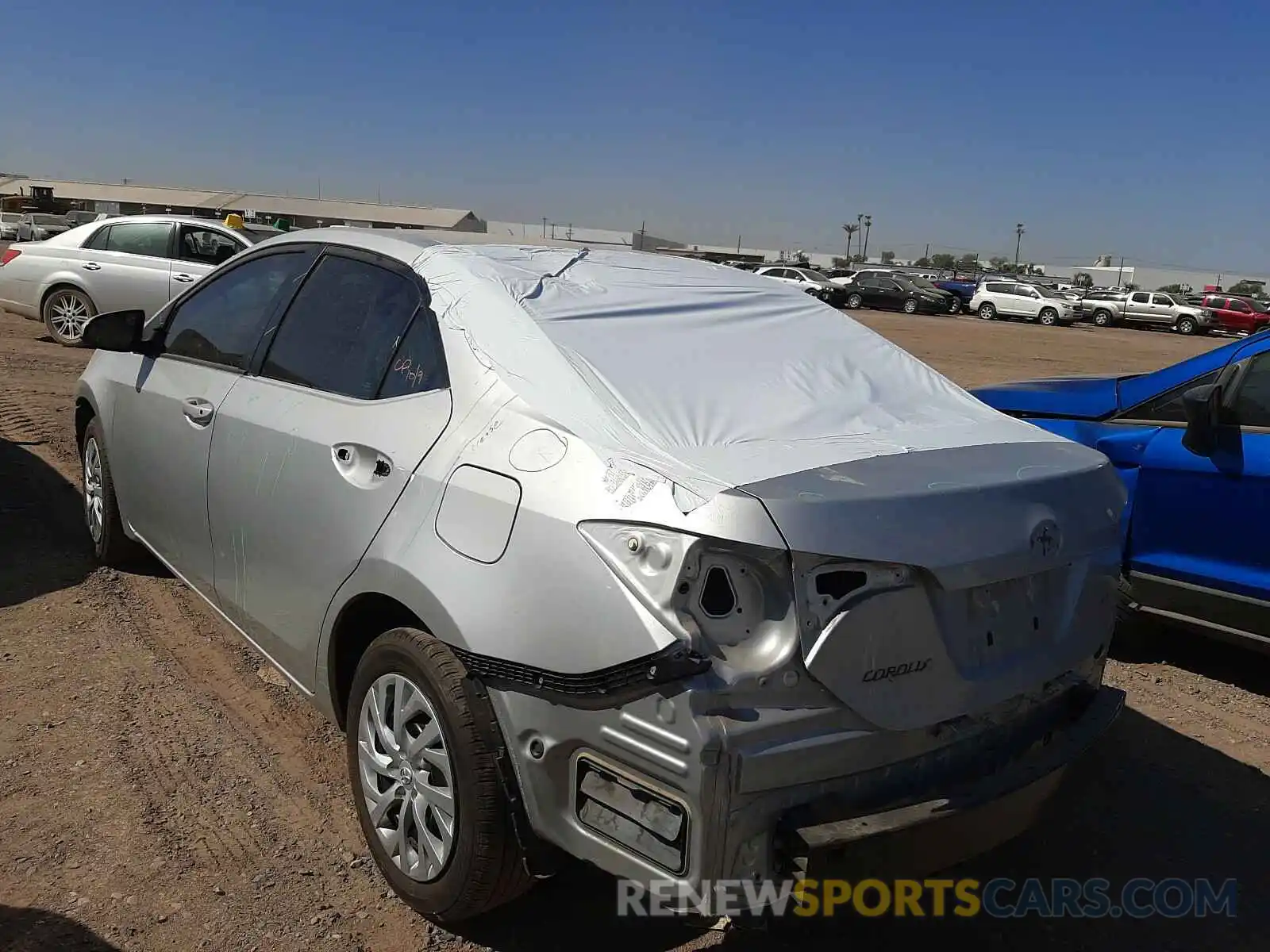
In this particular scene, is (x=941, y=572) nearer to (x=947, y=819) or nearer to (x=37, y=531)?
(x=947, y=819)

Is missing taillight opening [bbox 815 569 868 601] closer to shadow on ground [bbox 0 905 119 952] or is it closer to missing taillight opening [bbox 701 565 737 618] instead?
missing taillight opening [bbox 701 565 737 618]

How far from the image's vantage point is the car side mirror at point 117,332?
13.4 feet

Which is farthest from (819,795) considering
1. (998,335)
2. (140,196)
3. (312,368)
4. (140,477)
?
(140,196)

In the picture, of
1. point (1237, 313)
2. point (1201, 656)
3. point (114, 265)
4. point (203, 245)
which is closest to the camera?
point (1201, 656)

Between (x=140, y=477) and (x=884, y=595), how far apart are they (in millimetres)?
3362

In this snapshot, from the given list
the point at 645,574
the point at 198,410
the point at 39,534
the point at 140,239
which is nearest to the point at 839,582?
the point at 645,574

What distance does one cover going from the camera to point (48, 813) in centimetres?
304

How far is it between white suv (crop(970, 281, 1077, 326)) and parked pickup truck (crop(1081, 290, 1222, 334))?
6.20ft

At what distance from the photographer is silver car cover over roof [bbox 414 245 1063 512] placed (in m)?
2.39

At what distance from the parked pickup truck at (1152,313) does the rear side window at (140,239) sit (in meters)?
39.1

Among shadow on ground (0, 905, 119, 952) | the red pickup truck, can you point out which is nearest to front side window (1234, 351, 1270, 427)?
shadow on ground (0, 905, 119, 952)

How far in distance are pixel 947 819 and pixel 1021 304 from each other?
42251 millimetres

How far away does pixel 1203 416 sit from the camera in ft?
13.8

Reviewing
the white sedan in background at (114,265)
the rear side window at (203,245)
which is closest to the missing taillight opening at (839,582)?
the white sedan in background at (114,265)
